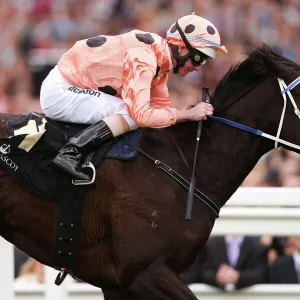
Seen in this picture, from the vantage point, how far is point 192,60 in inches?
205

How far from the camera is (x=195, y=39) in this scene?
202 inches

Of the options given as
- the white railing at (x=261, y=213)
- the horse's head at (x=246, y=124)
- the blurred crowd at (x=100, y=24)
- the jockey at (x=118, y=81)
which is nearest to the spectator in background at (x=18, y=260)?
the white railing at (x=261, y=213)

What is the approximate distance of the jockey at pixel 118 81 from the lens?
499 cm

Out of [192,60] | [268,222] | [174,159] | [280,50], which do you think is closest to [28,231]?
[174,159]

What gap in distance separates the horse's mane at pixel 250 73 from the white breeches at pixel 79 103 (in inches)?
24.5

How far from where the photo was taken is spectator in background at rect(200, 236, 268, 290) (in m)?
6.24

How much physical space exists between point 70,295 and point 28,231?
1.24 metres

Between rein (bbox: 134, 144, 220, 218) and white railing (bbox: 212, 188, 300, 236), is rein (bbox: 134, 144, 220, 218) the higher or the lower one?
the higher one

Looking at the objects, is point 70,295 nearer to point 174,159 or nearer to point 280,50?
point 174,159

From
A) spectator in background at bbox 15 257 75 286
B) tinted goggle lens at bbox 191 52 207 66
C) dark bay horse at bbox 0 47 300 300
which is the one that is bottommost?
spectator in background at bbox 15 257 75 286

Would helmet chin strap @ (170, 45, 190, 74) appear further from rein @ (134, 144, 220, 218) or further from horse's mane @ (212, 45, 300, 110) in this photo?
rein @ (134, 144, 220, 218)

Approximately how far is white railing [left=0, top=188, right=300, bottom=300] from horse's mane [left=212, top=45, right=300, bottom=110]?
117 centimetres

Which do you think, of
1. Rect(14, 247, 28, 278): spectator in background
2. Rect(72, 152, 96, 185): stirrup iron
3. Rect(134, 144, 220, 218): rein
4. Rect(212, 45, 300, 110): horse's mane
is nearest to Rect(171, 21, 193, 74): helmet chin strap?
Rect(212, 45, 300, 110): horse's mane

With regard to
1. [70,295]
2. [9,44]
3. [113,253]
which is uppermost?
[113,253]
